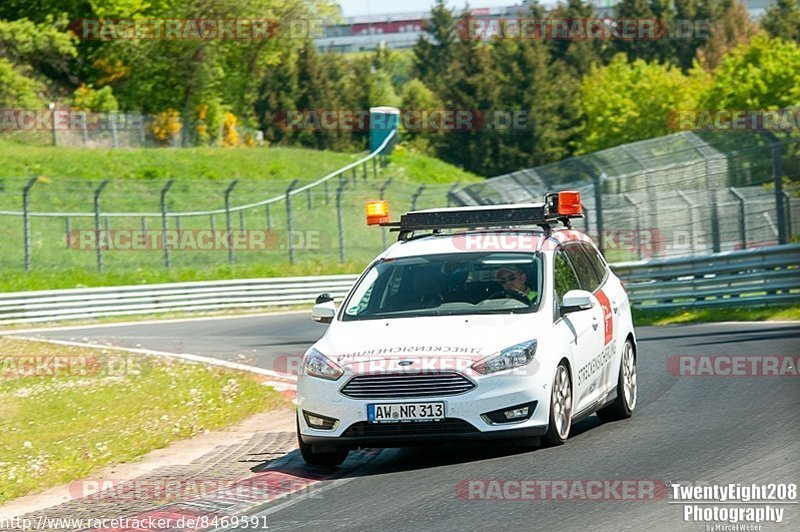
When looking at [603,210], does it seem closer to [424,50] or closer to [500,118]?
[500,118]

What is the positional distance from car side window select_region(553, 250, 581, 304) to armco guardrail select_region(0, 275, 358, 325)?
21416mm

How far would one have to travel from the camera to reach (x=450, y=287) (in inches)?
424

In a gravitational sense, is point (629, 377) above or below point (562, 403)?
below

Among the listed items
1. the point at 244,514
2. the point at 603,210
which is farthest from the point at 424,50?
the point at 244,514

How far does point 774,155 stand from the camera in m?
23.7

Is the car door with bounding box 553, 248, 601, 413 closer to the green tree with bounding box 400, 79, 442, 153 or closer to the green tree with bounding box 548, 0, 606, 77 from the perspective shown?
the green tree with bounding box 400, 79, 442, 153

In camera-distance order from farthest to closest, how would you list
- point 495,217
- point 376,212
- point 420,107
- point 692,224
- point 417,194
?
point 420,107, point 417,194, point 692,224, point 376,212, point 495,217

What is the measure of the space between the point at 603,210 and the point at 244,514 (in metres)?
21.5

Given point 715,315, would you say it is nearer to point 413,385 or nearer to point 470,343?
point 470,343

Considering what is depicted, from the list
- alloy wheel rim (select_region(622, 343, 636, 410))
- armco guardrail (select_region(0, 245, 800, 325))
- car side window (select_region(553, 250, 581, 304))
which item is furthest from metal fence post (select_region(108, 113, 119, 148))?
car side window (select_region(553, 250, 581, 304))

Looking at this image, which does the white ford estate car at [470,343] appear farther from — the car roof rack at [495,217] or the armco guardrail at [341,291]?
the armco guardrail at [341,291]

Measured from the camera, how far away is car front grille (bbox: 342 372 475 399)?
31.2 feet

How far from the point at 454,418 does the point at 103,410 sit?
661 centimetres

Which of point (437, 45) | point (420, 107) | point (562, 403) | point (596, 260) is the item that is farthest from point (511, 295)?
point (437, 45)
